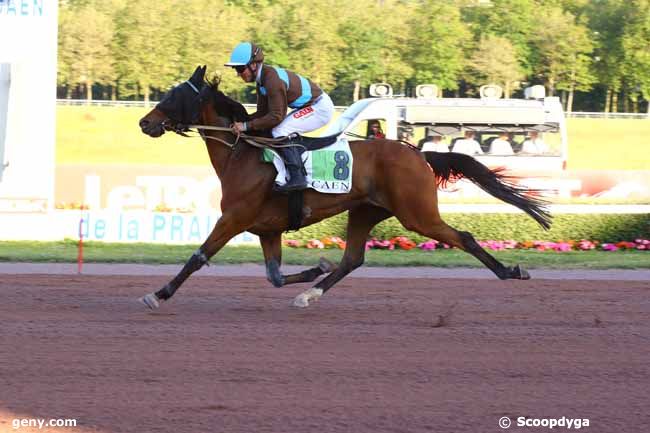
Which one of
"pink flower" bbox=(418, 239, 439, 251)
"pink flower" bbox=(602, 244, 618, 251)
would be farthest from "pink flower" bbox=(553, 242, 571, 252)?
"pink flower" bbox=(418, 239, 439, 251)

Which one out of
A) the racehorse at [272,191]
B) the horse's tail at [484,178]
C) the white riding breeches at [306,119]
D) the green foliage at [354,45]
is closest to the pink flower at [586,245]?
the horse's tail at [484,178]

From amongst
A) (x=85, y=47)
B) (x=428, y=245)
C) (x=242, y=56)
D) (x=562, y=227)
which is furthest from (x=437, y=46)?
(x=242, y=56)

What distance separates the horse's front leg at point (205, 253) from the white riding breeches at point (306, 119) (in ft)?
2.62

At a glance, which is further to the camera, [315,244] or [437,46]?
[437,46]

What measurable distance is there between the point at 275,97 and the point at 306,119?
0.44 m

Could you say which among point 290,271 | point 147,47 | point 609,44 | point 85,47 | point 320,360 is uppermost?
point 609,44

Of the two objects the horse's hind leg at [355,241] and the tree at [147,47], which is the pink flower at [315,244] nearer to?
the horse's hind leg at [355,241]

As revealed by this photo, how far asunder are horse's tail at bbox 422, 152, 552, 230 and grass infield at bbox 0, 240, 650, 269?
11.2ft

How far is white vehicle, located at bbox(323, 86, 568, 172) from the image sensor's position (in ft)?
67.4

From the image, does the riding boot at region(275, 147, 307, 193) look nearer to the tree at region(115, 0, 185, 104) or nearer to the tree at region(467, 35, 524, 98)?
the tree at region(467, 35, 524, 98)

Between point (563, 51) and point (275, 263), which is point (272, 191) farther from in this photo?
point (563, 51)

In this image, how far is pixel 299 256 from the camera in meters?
13.0

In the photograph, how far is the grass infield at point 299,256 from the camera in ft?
41.1

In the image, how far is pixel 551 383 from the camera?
6070 millimetres
